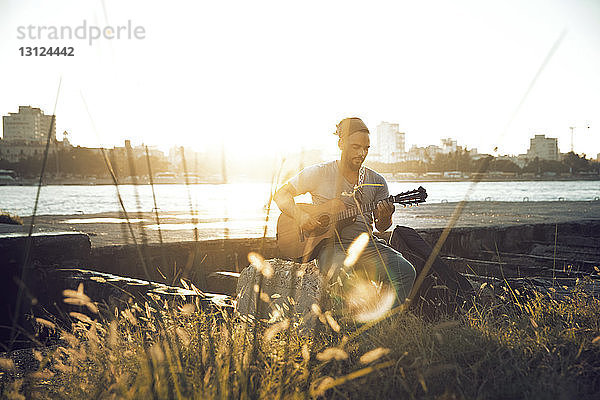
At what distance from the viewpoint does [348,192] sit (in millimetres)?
5559

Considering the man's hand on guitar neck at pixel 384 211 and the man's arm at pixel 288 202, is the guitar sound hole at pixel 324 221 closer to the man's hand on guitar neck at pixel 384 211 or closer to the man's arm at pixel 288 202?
the man's arm at pixel 288 202

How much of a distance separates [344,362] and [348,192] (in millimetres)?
2572

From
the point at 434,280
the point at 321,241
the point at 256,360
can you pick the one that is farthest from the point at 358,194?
the point at 256,360

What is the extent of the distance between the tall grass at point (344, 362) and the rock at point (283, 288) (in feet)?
1.98

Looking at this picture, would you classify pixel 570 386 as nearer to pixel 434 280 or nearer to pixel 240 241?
pixel 434 280

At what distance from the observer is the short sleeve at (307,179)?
18.6 feet

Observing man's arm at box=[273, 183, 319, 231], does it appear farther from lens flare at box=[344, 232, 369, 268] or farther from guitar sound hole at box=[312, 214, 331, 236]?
lens flare at box=[344, 232, 369, 268]

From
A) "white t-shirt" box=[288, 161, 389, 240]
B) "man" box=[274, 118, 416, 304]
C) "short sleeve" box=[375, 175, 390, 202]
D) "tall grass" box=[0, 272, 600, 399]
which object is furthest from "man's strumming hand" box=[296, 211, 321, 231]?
"tall grass" box=[0, 272, 600, 399]

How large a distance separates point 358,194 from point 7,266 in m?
4.01

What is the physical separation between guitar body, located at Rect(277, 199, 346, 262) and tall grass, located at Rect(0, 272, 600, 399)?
1.69 m

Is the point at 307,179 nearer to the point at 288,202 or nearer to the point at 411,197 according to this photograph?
the point at 288,202

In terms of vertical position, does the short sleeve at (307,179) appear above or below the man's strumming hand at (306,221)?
above

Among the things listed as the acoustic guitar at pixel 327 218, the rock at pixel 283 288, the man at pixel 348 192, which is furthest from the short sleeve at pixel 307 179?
the rock at pixel 283 288

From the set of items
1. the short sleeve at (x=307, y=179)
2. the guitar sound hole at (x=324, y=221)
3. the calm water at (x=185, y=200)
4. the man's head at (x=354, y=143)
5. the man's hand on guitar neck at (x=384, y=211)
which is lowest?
the calm water at (x=185, y=200)
